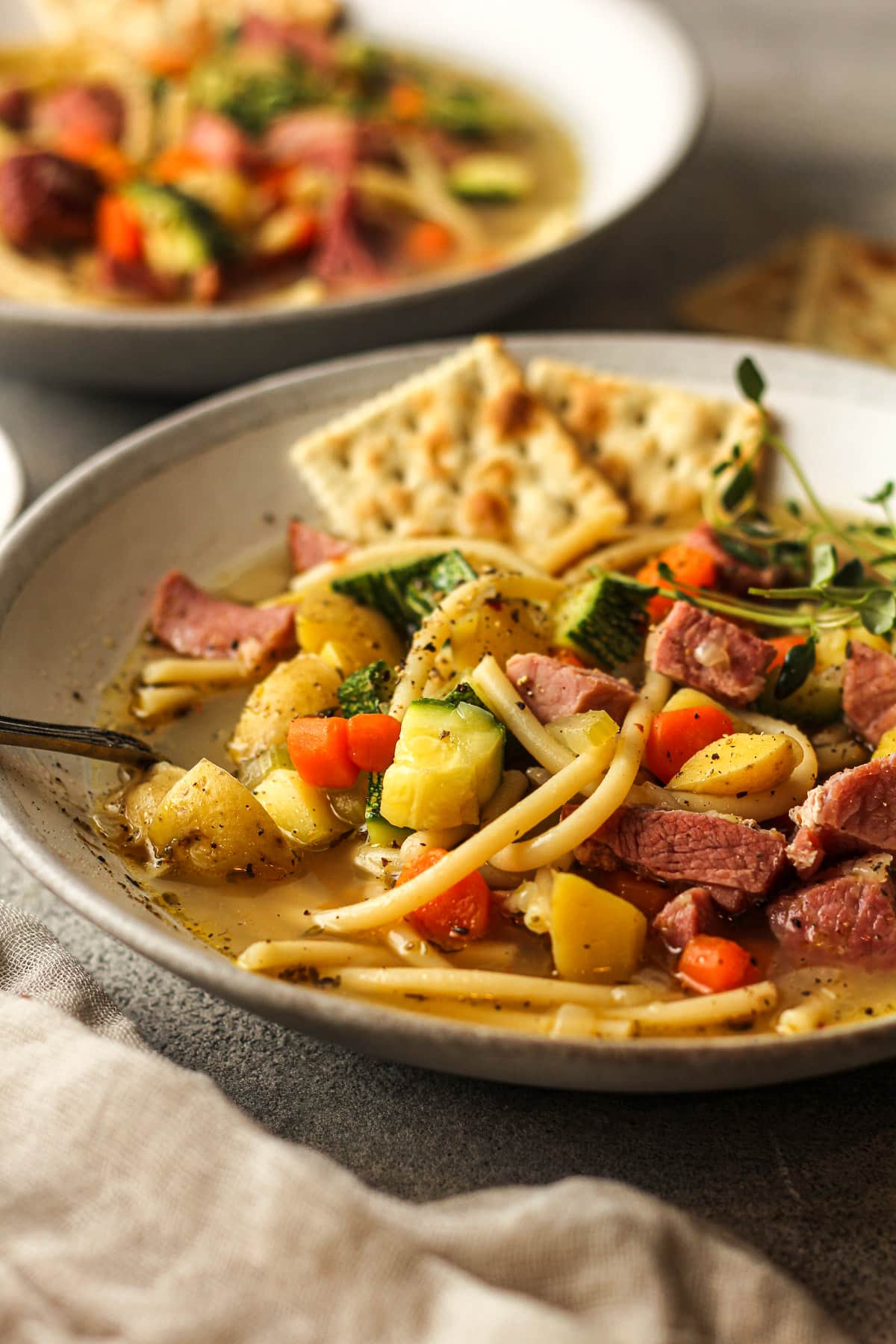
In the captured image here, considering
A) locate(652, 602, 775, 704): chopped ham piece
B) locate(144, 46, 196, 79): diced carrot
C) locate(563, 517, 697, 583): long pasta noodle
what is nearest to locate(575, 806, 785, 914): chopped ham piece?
locate(652, 602, 775, 704): chopped ham piece

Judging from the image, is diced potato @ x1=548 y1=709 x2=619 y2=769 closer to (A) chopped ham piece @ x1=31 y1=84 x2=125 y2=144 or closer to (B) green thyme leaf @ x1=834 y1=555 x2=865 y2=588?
(B) green thyme leaf @ x1=834 y1=555 x2=865 y2=588

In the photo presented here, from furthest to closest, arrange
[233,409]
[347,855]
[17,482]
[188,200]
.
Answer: [188,200] < [233,409] < [17,482] < [347,855]

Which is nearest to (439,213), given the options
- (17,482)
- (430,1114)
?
(17,482)

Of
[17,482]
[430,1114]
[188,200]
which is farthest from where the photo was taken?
[188,200]

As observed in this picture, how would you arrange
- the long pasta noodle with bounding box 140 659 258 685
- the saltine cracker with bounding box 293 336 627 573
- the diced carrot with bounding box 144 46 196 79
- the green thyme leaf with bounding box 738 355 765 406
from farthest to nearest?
1. the diced carrot with bounding box 144 46 196 79
2. the saltine cracker with bounding box 293 336 627 573
3. the green thyme leaf with bounding box 738 355 765 406
4. the long pasta noodle with bounding box 140 659 258 685

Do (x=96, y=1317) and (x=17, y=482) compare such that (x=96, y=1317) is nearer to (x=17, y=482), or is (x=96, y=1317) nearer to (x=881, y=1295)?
(x=881, y=1295)
